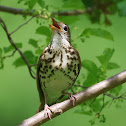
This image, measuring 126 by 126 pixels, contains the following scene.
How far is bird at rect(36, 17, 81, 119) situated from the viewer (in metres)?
2.32

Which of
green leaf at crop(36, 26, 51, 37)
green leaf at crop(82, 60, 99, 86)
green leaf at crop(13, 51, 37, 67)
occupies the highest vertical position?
green leaf at crop(36, 26, 51, 37)

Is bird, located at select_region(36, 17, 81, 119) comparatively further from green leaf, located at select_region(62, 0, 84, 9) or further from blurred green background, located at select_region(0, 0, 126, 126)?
blurred green background, located at select_region(0, 0, 126, 126)

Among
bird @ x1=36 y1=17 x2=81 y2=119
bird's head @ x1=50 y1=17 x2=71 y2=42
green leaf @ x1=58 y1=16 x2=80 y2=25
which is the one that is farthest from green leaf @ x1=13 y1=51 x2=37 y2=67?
green leaf @ x1=58 y1=16 x2=80 y2=25

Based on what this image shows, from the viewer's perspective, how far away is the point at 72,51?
7.82 ft

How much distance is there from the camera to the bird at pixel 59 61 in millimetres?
2322

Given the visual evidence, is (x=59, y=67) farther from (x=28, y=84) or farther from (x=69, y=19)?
(x=28, y=84)

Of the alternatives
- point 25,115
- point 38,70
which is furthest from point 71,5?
point 25,115

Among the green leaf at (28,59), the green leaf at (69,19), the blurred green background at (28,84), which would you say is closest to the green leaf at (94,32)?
the green leaf at (69,19)

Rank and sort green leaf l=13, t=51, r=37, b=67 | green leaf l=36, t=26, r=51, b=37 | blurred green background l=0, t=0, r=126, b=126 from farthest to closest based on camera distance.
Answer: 1. blurred green background l=0, t=0, r=126, b=126
2. green leaf l=13, t=51, r=37, b=67
3. green leaf l=36, t=26, r=51, b=37

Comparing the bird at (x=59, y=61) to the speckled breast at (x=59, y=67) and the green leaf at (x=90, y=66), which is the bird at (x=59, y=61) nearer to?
the speckled breast at (x=59, y=67)

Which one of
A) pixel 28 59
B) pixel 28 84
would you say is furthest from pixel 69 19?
pixel 28 84

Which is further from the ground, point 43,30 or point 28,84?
point 43,30

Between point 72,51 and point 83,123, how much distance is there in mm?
1605

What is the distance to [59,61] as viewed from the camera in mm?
2314
